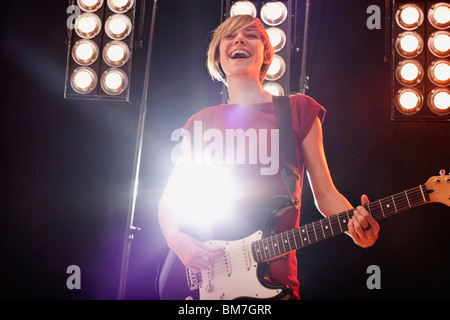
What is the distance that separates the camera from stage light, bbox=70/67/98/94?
2578mm

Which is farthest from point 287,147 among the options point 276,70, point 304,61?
point 304,61

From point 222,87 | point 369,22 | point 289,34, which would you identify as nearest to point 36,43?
point 222,87

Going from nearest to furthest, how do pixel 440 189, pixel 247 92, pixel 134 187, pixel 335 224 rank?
pixel 440 189 → pixel 335 224 → pixel 247 92 → pixel 134 187

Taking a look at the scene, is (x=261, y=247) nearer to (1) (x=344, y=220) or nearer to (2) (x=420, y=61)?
(1) (x=344, y=220)

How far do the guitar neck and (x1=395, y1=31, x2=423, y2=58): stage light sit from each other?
0.94m

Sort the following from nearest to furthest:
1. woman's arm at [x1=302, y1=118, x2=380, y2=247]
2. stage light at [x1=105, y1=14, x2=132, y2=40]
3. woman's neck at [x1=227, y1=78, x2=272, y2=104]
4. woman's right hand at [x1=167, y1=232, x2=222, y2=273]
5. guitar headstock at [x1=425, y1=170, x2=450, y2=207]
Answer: guitar headstock at [x1=425, y1=170, x2=450, y2=207] < woman's right hand at [x1=167, y1=232, x2=222, y2=273] < woman's arm at [x1=302, y1=118, x2=380, y2=247] < woman's neck at [x1=227, y1=78, x2=272, y2=104] < stage light at [x1=105, y1=14, x2=132, y2=40]

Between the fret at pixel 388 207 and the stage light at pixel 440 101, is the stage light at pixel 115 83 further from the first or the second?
the stage light at pixel 440 101

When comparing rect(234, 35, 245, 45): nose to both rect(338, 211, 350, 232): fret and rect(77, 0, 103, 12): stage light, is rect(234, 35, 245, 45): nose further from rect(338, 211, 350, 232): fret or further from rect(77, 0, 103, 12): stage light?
rect(338, 211, 350, 232): fret

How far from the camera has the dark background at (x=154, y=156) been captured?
2.57m

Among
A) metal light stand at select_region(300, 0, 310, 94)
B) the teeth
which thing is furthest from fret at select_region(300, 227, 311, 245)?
the teeth

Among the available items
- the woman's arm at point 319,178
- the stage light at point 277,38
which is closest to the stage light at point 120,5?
the stage light at point 277,38

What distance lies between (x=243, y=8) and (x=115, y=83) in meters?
0.87

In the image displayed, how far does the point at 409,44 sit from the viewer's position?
249cm
